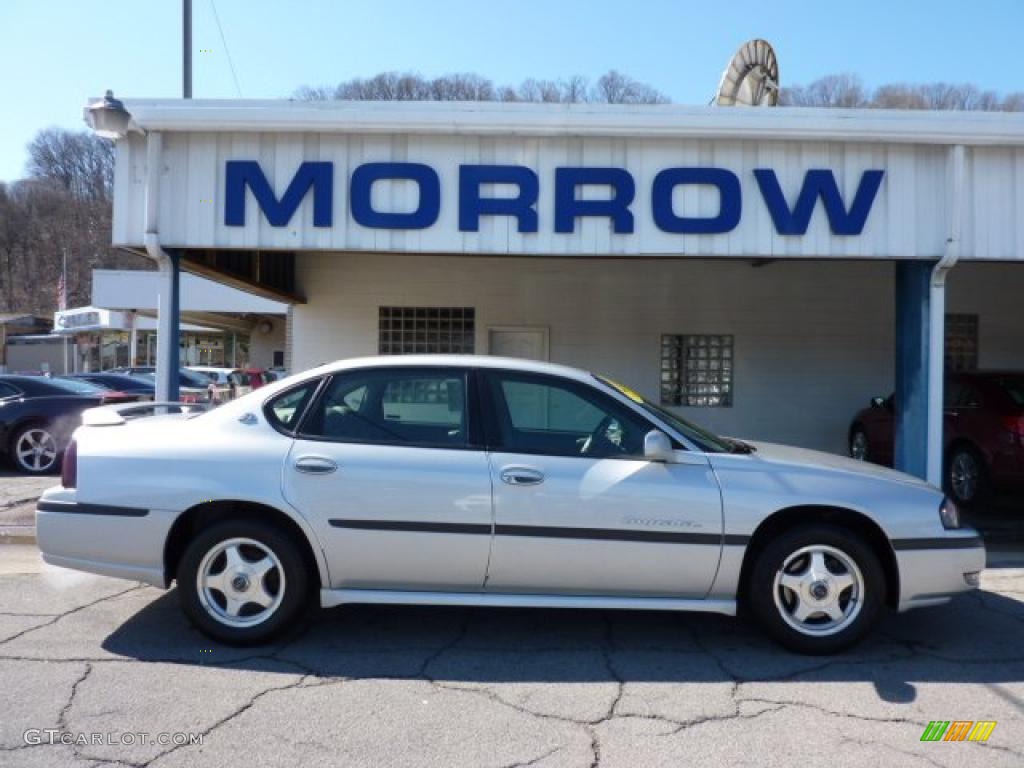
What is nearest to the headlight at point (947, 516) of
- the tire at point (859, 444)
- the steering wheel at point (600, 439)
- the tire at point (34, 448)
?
the steering wheel at point (600, 439)

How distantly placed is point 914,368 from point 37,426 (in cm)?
1055

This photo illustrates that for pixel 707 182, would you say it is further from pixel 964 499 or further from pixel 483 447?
pixel 964 499

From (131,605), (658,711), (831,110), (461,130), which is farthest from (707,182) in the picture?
(131,605)

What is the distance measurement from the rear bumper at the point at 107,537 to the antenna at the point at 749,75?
8915mm

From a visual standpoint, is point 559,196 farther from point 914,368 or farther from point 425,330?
point 425,330

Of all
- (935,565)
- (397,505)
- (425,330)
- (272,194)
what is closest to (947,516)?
(935,565)

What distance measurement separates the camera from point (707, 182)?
7215mm

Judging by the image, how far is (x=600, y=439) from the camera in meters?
4.58

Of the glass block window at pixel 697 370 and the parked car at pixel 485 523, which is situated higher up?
the glass block window at pixel 697 370

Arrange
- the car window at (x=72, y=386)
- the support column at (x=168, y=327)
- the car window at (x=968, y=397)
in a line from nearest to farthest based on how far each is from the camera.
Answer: the support column at (x=168, y=327) → the car window at (x=968, y=397) → the car window at (x=72, y=386)

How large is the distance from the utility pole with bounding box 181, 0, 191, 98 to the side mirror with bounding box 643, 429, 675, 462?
10.2 m

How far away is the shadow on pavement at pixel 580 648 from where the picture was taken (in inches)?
163

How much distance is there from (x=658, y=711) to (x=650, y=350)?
28.7ft

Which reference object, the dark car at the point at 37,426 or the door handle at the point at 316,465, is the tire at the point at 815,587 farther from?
the dark car at the point at 37,426
